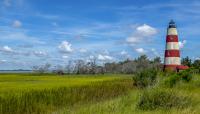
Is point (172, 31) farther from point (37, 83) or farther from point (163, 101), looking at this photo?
point (163, 101)

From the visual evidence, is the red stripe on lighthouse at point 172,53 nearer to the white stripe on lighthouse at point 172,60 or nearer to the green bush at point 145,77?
the white stripe on lighthouse at point 172,60

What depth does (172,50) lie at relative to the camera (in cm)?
3875

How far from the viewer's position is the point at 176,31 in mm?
39344

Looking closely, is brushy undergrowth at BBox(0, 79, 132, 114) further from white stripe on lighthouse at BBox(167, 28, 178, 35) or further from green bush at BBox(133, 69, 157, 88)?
white stripe on lighthouse at BBox(167, 28, 178, 35)

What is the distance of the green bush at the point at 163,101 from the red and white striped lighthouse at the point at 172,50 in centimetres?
2493

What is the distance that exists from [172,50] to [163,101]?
83.9ft

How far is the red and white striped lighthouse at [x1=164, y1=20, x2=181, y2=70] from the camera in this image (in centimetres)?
3878

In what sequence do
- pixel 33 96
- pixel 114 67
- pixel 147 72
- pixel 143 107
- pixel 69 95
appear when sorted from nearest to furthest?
pixel 143 107
pixel 33 96
pixel 69 95
pixel 147 72
pixel 114 67

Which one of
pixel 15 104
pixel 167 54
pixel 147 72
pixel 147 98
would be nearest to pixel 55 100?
pixel 15 104

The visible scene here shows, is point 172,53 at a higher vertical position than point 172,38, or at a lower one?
lower

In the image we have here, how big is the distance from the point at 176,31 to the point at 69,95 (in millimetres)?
18594

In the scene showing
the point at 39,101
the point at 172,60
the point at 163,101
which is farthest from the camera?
the point at 172,60

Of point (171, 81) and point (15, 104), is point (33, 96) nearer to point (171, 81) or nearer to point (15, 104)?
point (15, 104)

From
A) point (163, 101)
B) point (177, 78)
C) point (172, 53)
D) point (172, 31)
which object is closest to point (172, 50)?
point (172, 53)
